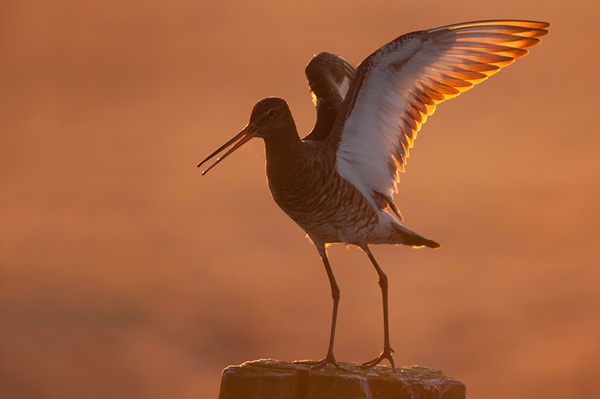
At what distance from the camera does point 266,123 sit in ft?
25.2

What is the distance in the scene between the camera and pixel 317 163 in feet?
25.7

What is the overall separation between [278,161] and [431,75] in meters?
2.10

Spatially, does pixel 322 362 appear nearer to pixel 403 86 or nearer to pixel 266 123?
pixel 266 123

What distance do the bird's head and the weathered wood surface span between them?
2447 millimetres

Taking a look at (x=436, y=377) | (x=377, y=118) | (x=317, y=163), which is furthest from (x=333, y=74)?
(x=436, y=377)

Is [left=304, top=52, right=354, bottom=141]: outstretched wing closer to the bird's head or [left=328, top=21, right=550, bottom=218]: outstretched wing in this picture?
[left=328, top=21, right=550, bottom=218]: outstretched wing

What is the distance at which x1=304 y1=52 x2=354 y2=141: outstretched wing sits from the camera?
935cm

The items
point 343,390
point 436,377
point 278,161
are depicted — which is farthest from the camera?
point 278,161

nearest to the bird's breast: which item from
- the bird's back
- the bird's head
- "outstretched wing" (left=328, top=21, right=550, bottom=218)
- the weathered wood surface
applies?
the bird's back

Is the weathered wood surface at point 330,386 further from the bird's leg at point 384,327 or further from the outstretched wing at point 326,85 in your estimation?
the outstretched wing at point 326,85

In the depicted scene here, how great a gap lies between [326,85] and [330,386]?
4739 millimetres

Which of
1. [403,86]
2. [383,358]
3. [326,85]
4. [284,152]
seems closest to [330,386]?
[383,358]

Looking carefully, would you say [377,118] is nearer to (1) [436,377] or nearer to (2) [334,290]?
(2) [334,290]

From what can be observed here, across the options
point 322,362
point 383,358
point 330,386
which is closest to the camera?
point 330,386
